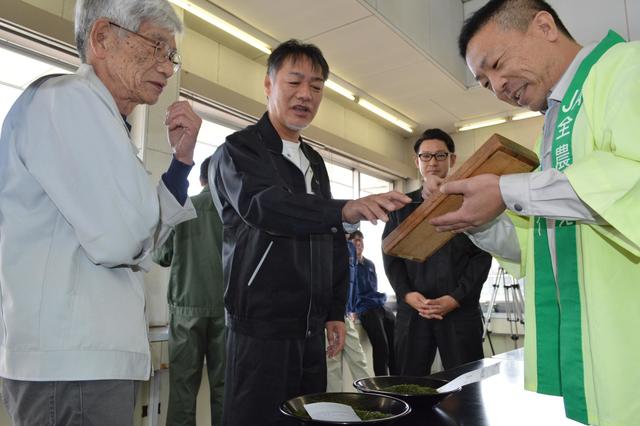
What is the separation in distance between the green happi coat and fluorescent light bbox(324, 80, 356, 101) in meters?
3.32

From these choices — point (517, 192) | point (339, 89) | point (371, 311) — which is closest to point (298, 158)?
point (517, 192)

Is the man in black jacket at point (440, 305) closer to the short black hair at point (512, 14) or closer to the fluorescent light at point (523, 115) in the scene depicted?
the short black hair at point (512, 14)

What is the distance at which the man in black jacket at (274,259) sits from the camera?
4.14 ft

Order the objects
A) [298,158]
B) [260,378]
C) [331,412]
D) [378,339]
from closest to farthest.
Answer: [331,412]
[260,378]
[298,158]
[378,339]

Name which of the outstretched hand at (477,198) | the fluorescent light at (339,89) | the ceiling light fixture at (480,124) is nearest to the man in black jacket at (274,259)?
the outstretched hand at (477,198)

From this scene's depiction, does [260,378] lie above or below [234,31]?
below

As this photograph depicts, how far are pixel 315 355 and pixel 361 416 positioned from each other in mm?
596

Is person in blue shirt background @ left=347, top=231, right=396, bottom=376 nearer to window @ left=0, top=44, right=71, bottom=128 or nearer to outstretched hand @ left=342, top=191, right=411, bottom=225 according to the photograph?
window @ left=0, top=44, right=71, bottom=128

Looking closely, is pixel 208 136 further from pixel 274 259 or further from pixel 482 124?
pixel 482 124

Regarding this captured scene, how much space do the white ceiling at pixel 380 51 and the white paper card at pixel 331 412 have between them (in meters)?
2.74

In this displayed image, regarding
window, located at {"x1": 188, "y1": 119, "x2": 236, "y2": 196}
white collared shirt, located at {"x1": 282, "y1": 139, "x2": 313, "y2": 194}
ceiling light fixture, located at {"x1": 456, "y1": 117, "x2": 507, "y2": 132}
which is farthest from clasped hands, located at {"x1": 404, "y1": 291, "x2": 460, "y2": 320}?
ceiling light fixture, located at {"x1": 456, "y1": 117, "x2": 507, "y2": 132}

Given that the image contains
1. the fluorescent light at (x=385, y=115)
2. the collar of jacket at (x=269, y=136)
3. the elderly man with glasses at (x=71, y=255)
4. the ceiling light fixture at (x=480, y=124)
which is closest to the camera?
the elderly man with glasses at (x=71, y=255)

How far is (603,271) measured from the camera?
0.87m

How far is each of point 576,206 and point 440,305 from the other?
1.34 meters
